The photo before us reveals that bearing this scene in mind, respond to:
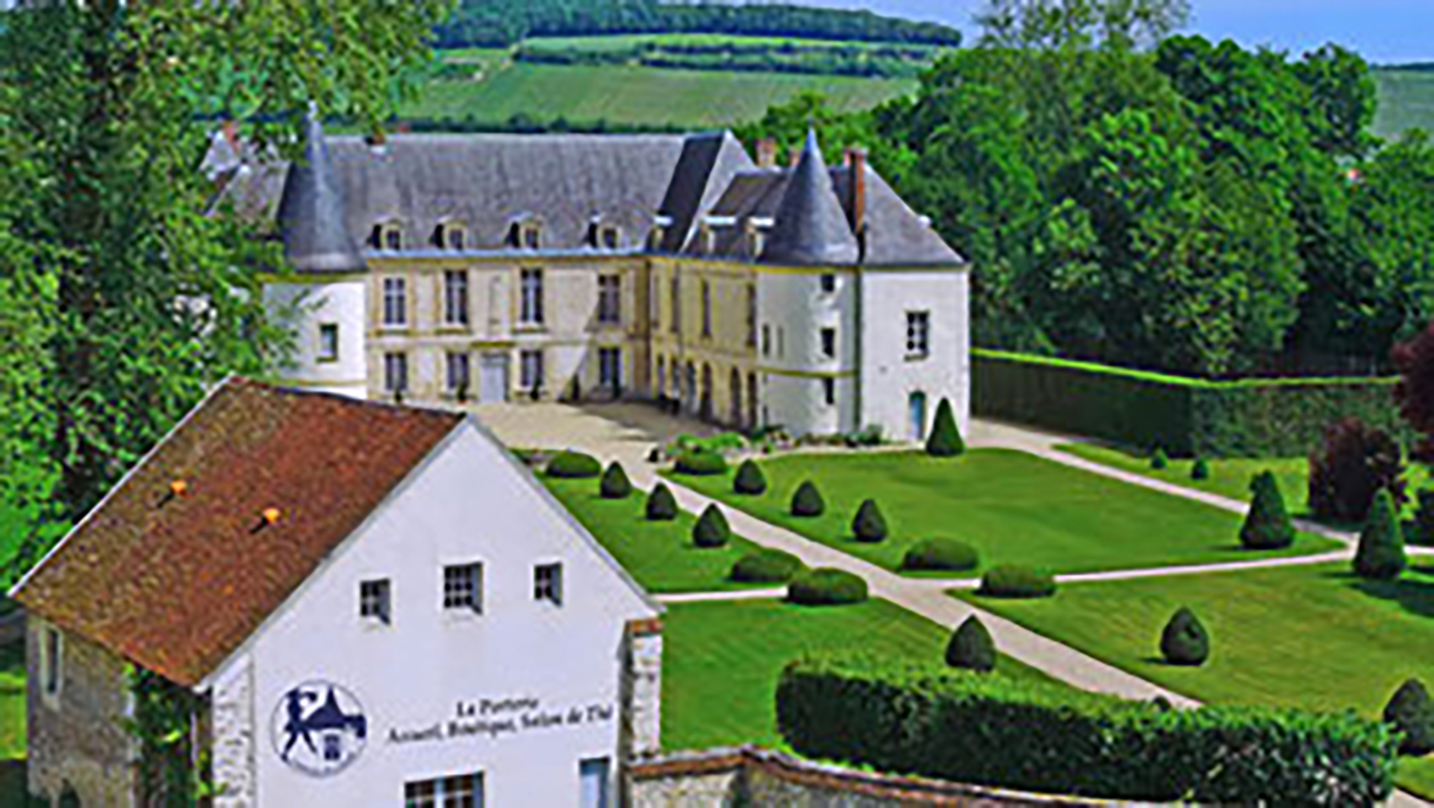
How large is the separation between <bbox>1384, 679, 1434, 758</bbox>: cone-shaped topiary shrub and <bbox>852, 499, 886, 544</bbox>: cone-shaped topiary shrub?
60.9 feet

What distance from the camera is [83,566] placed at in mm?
31500

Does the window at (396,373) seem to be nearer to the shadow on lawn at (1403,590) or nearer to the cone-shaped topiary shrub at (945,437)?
the cone-shaped topiary shrub at (945,437)

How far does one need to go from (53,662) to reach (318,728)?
20.3ft

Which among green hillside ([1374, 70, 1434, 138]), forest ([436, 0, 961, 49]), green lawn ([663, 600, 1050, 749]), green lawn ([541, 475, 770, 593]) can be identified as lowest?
green lawn ([663, 600, 1050, 749])

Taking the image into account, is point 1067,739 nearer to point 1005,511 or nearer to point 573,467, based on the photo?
point 1005,511

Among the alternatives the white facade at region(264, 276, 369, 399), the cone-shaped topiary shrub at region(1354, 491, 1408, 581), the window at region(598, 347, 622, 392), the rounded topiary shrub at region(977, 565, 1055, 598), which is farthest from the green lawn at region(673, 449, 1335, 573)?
the window at region(598, 347, 622, 392)

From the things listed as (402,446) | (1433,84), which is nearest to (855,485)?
(402,446)

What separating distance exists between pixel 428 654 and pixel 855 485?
33926 millimetres

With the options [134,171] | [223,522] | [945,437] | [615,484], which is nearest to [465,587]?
[223,522]

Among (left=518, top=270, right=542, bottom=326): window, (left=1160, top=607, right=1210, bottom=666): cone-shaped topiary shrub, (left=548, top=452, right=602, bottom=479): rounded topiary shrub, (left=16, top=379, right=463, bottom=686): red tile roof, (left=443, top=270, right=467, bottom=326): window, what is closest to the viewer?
(left=16, top=379, right=463, bottom=686): red tile roof

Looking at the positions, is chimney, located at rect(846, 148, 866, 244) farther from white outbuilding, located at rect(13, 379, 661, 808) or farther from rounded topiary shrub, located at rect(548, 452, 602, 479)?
white outbuilding, located at rect(13, 379, 661, 808)

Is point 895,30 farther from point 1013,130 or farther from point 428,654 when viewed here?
point 428,654

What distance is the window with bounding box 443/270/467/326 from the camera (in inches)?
3063

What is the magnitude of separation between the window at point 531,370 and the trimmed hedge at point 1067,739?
47348 millimetres
